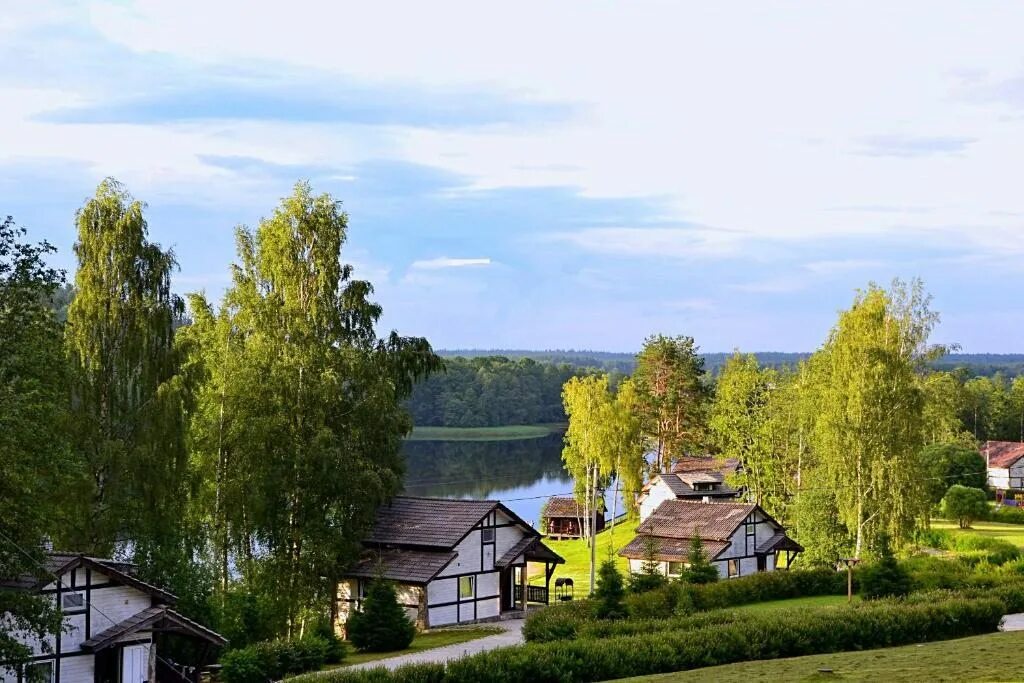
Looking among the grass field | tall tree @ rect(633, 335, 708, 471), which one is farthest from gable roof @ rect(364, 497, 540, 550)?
the grass field

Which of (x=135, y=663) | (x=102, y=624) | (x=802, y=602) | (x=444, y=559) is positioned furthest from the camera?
(x=802, y=602)

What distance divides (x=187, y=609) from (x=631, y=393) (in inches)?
1839

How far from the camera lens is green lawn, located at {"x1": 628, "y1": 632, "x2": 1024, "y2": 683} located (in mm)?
19656

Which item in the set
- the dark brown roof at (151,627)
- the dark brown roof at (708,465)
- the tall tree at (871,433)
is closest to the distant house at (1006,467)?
the dark brown roof at (708,465)

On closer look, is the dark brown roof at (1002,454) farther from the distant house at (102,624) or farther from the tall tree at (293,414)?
the distant house at (102,624)

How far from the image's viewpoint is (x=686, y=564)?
4975 centimetres

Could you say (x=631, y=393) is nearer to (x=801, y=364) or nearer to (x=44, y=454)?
(x=801, y=364)

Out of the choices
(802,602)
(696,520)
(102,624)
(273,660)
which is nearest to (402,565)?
(273,660)

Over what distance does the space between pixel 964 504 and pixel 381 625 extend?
4470cm

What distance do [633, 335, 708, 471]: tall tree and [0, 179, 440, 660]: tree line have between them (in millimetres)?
43435

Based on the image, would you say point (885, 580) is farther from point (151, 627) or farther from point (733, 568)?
point (151, 627)

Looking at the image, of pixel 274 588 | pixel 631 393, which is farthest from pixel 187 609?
pixel 631 393

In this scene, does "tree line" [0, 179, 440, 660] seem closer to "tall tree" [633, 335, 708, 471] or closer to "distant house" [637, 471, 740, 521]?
"distant house" [637, 471, 740, 521]

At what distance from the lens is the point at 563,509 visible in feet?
238
